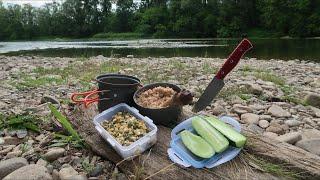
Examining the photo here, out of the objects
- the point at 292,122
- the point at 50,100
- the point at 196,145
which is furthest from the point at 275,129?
the point at 50,100

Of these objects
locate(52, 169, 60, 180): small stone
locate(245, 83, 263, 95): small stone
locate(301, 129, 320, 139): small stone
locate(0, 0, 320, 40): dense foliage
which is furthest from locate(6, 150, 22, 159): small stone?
locate(0, 0, 320, 40): dense foliage

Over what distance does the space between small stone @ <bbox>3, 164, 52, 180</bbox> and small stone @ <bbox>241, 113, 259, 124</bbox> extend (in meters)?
3.31

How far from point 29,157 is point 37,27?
95.4 meters

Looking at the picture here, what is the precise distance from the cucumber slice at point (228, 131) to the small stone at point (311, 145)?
1043 mm

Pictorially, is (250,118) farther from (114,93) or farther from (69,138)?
(69,138)

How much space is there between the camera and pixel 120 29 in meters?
89.1

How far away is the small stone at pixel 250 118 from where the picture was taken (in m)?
5.52

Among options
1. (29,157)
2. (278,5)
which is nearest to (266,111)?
(29,157)

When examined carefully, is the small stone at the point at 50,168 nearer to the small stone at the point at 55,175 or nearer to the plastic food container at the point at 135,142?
the small stone at the point at 55,175

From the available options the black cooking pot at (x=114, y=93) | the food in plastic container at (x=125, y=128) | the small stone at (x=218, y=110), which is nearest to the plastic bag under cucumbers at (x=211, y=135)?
the food in plastic container at (x=125, y=128)

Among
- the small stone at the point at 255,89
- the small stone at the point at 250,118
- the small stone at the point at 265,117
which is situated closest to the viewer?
the small stone at the point at 250,118

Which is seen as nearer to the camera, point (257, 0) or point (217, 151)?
point (217, 151)

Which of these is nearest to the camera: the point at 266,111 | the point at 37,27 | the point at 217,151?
the point at 217,151

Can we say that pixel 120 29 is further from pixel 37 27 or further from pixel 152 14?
pixel 37 27
